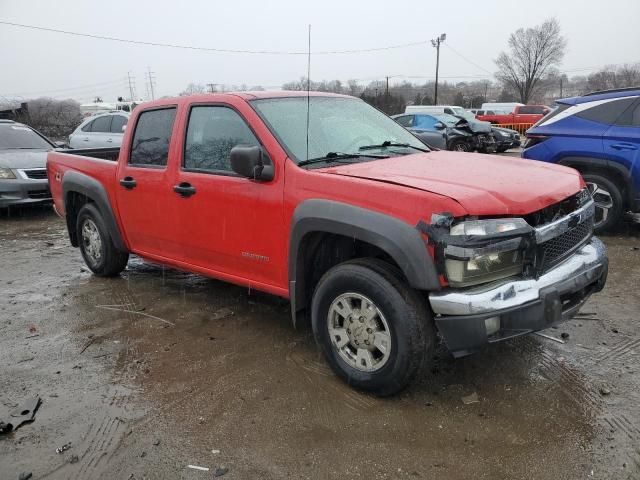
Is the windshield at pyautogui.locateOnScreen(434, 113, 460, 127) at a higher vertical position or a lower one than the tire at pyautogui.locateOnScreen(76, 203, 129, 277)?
higher

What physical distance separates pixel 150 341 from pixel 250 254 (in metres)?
1.13

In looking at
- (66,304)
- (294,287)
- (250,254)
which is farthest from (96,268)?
(294,287)

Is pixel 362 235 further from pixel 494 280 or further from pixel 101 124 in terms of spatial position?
pixel 101 124

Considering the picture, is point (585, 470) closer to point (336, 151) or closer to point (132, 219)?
point (336, 151)

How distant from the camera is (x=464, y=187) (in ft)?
9.73

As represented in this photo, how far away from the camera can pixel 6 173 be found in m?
9.11

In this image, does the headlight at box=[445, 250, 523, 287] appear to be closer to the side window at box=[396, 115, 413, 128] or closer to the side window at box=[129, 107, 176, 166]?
the side window at box=[129, 107, 176, 166]

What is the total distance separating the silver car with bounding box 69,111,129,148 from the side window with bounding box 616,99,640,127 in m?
10.6

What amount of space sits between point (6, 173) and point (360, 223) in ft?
27.3

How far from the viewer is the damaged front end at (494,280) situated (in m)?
2.76

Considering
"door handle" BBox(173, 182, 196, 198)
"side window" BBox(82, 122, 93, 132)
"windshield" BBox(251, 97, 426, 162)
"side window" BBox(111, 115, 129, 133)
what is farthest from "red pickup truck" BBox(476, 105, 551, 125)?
"door handle" BBox(173, 182, 196, 198)

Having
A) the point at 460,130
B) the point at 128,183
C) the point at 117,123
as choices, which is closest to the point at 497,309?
the point at 128,183

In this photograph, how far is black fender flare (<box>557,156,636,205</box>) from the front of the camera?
6.37 m

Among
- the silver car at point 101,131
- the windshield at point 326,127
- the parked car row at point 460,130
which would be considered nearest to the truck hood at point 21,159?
the silver car at point 101,131
